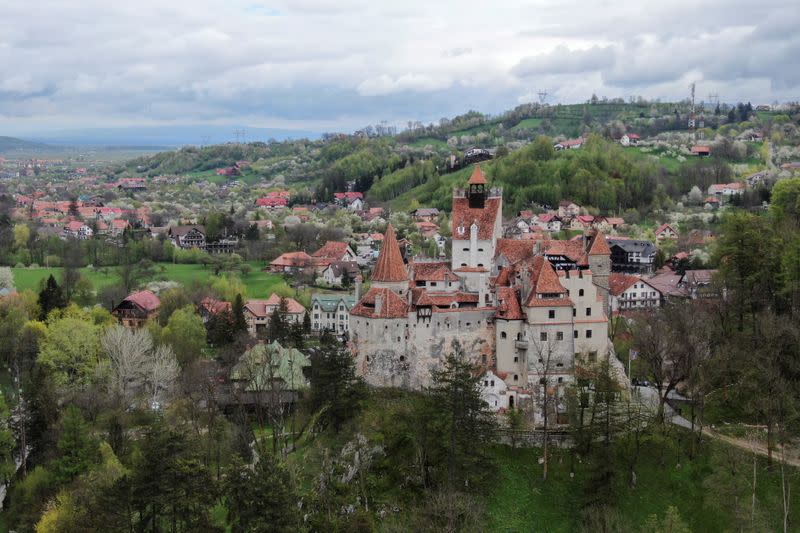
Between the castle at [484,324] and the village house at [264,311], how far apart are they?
31264 mm

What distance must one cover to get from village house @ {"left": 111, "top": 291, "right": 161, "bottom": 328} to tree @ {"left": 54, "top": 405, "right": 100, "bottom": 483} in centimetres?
3280

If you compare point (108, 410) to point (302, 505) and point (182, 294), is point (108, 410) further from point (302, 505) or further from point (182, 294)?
point (182, 294)

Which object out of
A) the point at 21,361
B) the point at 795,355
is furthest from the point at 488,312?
the point at 21,361

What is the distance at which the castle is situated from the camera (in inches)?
1966

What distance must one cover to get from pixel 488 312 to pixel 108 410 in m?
27.0

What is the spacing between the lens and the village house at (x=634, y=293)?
8644cm

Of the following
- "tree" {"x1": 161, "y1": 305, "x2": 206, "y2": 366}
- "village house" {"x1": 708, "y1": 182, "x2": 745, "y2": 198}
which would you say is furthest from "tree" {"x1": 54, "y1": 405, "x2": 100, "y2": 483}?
"village house" {"x1": 708, "y1": 182, "x2": 745, "y2": 198}

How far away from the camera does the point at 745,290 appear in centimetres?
5741

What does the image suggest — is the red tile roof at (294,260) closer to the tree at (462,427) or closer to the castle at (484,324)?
the castle at (484,324)

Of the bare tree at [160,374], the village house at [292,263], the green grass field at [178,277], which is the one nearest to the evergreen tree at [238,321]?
the bare tree at [160,374]

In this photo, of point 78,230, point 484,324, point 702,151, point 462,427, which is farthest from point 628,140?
point 462,427

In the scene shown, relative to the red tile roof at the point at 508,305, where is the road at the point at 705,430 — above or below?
below

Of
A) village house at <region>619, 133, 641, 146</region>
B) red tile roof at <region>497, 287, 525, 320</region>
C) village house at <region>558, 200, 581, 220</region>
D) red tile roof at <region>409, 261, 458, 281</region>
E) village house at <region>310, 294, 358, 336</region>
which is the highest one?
village house at <region>619, 133, 641, 146</region>

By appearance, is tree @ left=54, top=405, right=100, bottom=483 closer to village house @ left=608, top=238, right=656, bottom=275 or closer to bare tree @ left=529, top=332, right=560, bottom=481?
bare tree @ left=529, top=332, right=560, bottom=481
